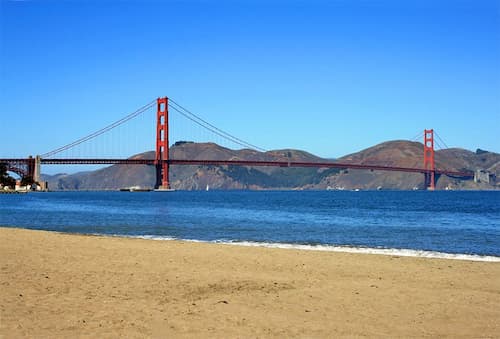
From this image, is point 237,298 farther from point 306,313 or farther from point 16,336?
point 16,336

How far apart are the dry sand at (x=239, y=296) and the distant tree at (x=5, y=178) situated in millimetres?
90455

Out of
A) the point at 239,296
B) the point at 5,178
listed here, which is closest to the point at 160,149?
the point at 5,178

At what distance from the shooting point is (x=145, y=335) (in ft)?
18.4

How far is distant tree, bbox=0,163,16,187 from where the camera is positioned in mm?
94412

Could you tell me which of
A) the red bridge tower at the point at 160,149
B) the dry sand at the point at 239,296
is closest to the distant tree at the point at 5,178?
the red bridge tower at the point at 160,149

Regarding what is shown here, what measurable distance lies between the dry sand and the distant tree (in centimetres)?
9045

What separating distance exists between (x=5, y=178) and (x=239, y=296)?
101 meters

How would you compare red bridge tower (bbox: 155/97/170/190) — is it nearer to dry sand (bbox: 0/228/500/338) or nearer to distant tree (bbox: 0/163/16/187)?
distant tree (bbox: 0/163/16/187)

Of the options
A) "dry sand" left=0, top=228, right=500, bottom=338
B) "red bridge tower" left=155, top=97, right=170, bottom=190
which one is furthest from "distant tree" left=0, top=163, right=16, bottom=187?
"dry sand" left=0, top=228, right=500, bottom=338

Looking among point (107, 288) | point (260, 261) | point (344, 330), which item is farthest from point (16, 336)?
point (260, 261)

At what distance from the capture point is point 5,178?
98.4m

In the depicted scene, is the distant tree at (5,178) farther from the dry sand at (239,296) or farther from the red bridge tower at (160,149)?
the dry sand at (239,296)

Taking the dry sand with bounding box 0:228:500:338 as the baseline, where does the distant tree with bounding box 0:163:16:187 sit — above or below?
above

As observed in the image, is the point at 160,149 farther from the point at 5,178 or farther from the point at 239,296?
the point at 239,296
